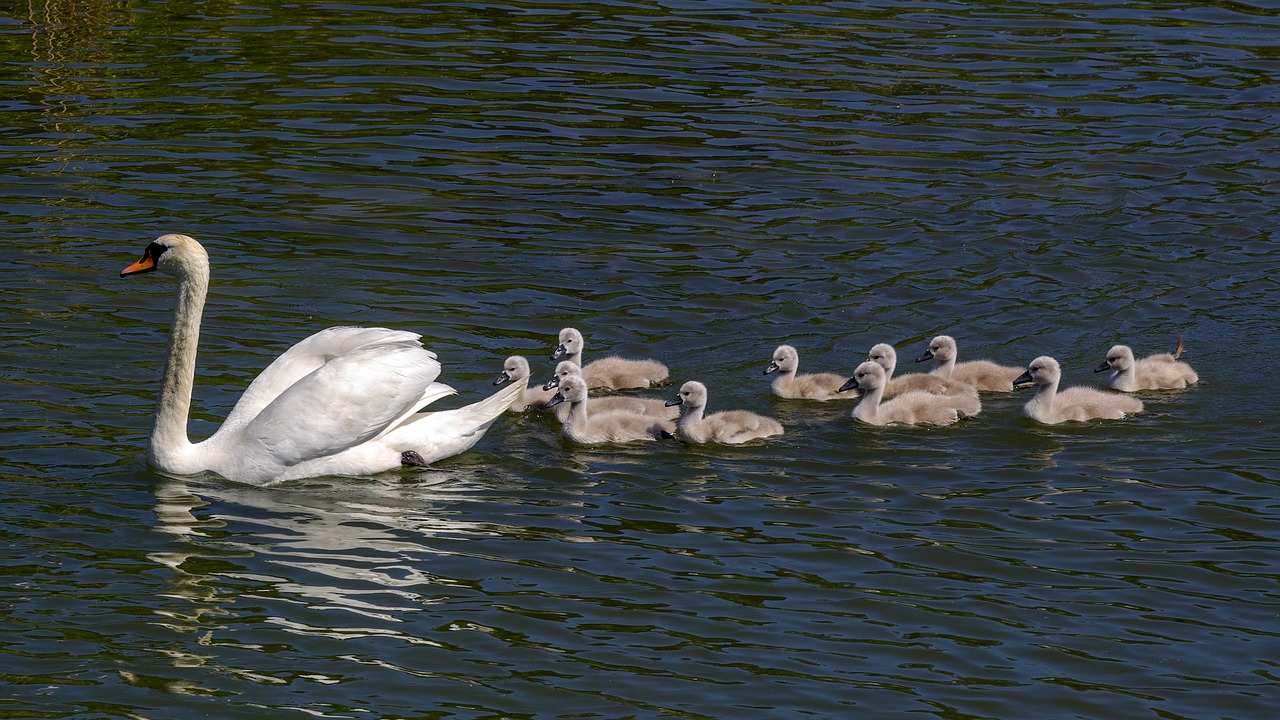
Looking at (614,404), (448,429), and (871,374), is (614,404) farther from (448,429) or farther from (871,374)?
(871,374)

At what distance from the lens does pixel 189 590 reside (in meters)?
9.01

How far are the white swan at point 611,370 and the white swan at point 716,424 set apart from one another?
106 centimetres

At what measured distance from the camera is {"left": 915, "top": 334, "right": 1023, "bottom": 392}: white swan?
1248 cm

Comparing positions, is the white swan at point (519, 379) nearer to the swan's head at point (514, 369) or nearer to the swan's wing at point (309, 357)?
the swan's head at point (514, 369)

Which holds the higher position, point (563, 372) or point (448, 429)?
point (563, 372)

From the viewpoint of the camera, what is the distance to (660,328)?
13664mm

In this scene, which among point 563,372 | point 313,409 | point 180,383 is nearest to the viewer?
point 313,409

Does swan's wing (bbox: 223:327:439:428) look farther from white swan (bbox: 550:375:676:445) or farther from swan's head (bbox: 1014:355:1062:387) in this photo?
swan's head (bbox: 1014:355:1062:387)

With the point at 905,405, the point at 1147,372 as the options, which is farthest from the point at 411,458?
the point at 1147,372

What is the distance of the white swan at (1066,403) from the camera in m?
11.9

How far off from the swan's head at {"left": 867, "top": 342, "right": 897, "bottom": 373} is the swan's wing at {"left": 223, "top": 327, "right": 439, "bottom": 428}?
318 cm

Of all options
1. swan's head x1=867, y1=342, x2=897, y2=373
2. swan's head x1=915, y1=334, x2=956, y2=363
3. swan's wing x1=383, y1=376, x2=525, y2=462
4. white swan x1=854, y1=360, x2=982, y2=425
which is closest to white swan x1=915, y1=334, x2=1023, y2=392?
swan's head x1=915, y1=334, x2=956, y2=363

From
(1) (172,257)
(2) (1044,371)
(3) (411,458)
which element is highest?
(1) (172,257)

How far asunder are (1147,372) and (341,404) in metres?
5.65
